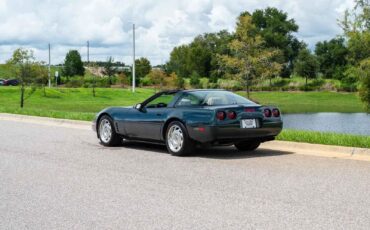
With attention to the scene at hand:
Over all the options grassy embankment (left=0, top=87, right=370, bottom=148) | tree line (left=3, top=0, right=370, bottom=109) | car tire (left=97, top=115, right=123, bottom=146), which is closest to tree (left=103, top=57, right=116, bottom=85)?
tree line (left=3, top=0, right=370, bottom=109)

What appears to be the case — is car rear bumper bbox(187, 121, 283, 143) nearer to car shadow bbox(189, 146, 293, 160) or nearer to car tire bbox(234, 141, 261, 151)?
car shadow bbox(189, 146, 293, 160)

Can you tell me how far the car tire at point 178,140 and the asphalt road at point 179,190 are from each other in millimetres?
182

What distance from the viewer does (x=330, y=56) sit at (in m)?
98.4

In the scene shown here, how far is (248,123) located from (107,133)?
364 centimetres

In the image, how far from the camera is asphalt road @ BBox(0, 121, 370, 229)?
586cm

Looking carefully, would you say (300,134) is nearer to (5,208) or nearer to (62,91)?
(5,208)

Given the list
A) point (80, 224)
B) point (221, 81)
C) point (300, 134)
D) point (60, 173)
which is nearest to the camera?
point (80, 224)

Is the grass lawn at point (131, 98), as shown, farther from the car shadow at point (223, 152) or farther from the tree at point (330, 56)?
the car shadow at point (223, 152)

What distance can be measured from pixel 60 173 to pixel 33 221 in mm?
3162

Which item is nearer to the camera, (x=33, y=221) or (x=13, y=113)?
(x=33, y=221)

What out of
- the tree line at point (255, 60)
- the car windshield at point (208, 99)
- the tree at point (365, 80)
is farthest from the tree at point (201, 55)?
the car windshield at point (208, 99)

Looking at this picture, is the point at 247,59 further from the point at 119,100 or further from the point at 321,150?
the point at 321,150

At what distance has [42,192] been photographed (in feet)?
24.4

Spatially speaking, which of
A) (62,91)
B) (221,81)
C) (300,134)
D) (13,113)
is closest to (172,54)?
(221,81)
